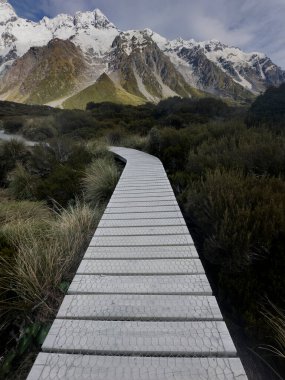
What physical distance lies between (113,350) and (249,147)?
14.7 ft

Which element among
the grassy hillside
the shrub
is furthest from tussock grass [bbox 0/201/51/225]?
the grassy hillside

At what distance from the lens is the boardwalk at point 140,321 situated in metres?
1.10

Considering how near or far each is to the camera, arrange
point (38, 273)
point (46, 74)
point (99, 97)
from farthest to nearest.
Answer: point (46, 74)
point (99, 97)
point (38, 273)

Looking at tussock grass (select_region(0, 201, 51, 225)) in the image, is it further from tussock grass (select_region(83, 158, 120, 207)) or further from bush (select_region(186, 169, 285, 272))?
bush (select_region(186, 169, 285, 272))

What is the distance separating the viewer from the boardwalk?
1.10 meters

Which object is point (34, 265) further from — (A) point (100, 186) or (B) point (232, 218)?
(A) point (100, 186)

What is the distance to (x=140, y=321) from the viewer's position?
1363 millimetres

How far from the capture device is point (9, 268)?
7.54ft

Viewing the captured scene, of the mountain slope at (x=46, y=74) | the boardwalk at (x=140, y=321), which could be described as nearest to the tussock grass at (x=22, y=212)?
the boardwalk at (x=140, y=321)

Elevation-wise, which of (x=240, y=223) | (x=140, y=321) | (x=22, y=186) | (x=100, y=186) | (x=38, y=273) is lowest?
(x=22, y=186)

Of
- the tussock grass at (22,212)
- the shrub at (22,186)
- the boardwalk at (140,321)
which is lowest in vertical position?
the shrub at (22,186)

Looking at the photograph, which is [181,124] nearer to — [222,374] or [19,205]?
[19,205]

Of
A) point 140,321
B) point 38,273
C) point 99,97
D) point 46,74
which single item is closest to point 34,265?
point 38,273

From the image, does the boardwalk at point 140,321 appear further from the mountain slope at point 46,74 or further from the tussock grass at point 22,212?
the mountain slope at point 46,74
